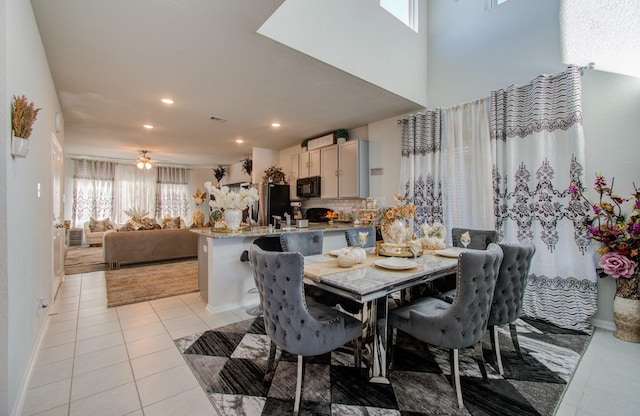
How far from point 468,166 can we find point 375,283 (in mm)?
2596

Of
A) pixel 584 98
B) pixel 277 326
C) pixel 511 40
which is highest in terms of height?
pixel 511 40

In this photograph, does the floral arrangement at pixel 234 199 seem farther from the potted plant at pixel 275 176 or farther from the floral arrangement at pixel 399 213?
the potted plant at pixel 275 176

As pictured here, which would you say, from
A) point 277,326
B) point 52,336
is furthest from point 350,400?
point 52,336

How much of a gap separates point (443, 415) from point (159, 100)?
4.39 meters

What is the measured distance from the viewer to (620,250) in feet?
7.84

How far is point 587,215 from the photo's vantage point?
2.56 metres

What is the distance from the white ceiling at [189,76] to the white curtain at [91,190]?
3.75 m

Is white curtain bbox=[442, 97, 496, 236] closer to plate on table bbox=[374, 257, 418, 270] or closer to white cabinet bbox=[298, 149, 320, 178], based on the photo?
plate on table bbox=[374, 257, 418, 270]

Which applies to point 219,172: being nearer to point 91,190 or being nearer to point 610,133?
Answer: point 91,190

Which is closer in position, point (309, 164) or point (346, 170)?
point (346, 170)

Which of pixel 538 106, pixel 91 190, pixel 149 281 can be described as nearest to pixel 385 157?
pixel 538 106

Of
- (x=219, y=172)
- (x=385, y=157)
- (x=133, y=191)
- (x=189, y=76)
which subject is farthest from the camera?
(x=219, y=172)

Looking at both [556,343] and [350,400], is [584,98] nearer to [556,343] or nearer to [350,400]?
[556,343]

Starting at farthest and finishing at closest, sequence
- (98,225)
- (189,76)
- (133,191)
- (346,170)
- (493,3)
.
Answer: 1. (133,191)
2. (98,225)
3. (346,170)
4. (493,3)
5. (189,76)
